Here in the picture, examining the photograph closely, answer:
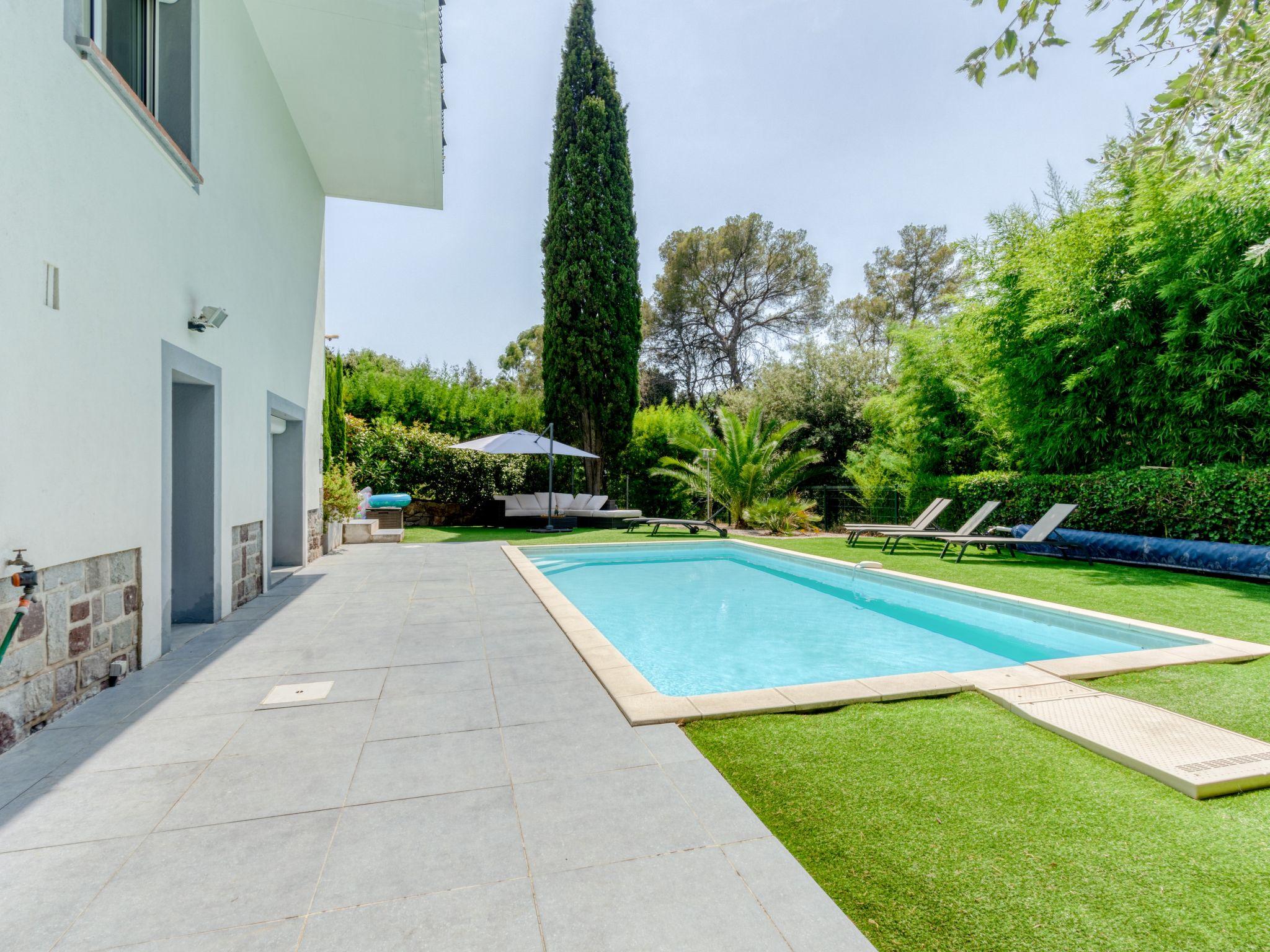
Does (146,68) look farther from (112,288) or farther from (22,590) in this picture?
(22,590)

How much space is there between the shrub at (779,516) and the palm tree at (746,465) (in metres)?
0.42

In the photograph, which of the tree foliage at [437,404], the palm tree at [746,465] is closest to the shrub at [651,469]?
the palm tree at [746,465]

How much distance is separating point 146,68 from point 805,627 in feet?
24.7

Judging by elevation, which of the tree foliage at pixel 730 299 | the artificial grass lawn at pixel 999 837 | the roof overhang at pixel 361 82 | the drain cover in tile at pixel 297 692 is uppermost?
the tree foliage at pixel 730 299

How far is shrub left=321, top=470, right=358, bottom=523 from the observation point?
34.2 feet

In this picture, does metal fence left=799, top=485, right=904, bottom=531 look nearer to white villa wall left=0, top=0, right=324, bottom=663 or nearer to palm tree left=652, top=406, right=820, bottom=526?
palm tree left=652, top=406, right=820, bottom=526

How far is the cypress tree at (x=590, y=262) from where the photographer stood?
17094 millimetres

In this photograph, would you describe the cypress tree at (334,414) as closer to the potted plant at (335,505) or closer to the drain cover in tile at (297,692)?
the potted plant at (335,505)

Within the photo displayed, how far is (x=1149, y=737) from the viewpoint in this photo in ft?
9.71

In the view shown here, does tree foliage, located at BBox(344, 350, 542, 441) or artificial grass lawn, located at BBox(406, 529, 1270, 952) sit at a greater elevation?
tree foliage, located at BBox(344, 350, 542, 441)

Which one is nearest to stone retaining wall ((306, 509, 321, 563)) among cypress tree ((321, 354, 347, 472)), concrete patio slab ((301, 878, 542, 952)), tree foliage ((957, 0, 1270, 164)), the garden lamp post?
cypress tree ((321, 354, 347, 472))

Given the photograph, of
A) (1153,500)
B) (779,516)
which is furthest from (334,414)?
(1153,500)

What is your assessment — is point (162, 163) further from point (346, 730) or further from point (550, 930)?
point (550, 930)

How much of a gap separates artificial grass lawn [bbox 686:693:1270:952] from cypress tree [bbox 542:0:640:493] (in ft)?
48.2
